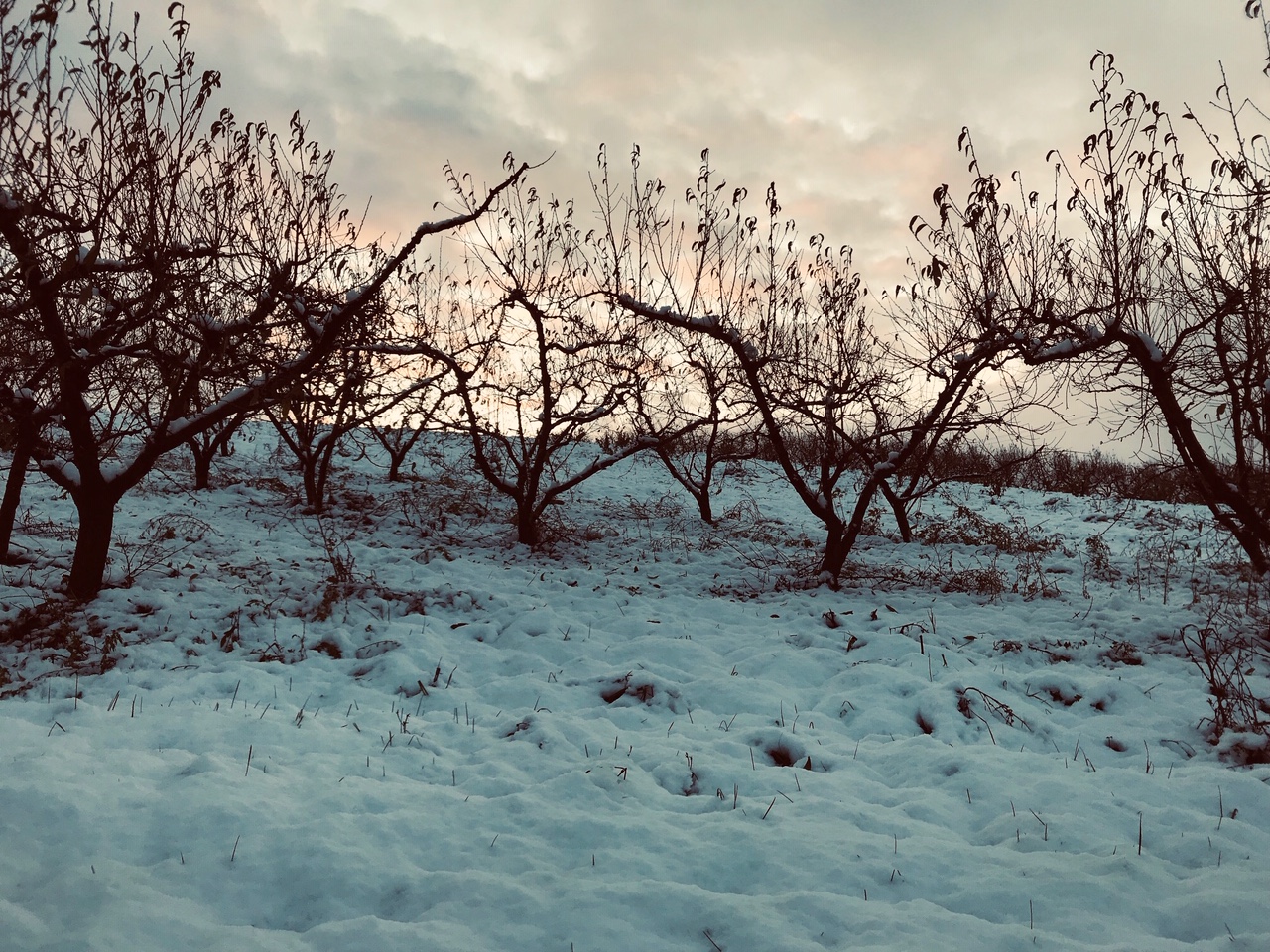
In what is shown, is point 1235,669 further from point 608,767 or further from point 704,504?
point 704,504

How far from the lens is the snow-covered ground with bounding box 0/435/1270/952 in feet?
8.55

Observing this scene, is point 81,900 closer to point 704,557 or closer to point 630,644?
point 630,644

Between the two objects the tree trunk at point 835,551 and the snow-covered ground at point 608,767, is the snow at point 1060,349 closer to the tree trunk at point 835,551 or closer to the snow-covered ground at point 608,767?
the snow-covered ground at point 608,767

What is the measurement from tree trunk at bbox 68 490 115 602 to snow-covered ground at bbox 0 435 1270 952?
404 mm

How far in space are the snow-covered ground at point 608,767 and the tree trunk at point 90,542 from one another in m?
0.40

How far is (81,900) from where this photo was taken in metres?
2.48

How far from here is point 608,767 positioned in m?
3.85

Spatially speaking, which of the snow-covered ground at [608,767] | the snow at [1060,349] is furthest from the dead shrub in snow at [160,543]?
the snow at [1060,349]

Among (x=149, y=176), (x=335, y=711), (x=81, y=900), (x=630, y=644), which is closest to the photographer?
(x=81, y=900)

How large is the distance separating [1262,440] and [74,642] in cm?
962

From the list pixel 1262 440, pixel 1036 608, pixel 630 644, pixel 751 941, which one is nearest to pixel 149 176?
pixel 630 644

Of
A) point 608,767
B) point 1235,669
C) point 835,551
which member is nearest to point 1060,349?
point 1235,669

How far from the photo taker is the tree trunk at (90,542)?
19.7 ft

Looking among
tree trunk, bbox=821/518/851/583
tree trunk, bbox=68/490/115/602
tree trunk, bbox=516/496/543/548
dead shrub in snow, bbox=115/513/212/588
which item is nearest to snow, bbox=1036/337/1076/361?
→ tree trunk, bbox=821/518/851/583
